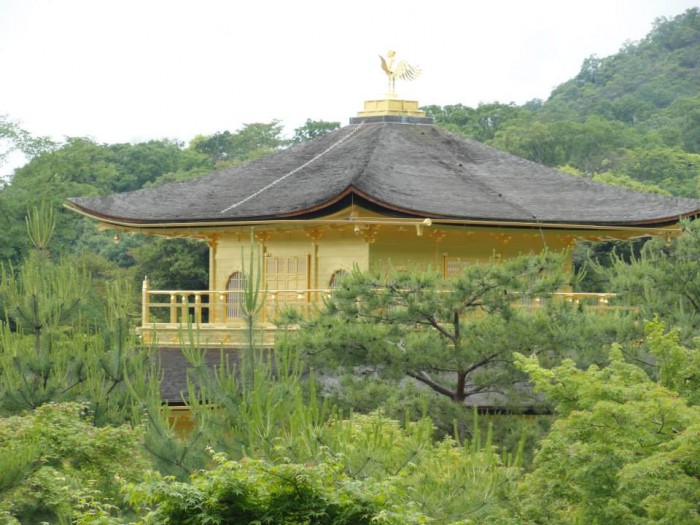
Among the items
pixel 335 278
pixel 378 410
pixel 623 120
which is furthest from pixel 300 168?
pixel 623 120

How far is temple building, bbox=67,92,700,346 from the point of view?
24109 mm

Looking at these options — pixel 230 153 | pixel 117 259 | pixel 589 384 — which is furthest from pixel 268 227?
pixel 230 153

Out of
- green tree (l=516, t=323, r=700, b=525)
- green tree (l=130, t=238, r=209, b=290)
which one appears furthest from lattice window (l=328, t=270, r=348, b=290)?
green tree (l=130, t=238, r=209, b=290)

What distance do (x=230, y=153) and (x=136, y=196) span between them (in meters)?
56.3

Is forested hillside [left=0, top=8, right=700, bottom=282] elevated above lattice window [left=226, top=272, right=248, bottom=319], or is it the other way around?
forested hillside [left=0, top=8, right=700, bottom=282]

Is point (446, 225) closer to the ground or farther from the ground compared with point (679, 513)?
farther from the ground

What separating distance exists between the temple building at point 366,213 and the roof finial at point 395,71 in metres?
0.62

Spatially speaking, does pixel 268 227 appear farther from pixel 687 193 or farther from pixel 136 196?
pixel 687 193

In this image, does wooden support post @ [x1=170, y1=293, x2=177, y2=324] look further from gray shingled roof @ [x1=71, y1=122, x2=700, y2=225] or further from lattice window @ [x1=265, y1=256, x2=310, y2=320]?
gray shingled roof @ [x1=71, y1=122, x2=700, y2=225]

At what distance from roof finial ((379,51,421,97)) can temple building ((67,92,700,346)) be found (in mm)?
622

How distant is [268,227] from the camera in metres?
25.2

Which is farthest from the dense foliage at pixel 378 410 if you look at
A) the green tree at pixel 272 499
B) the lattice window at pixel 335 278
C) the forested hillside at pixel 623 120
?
the forested hillside at pixel 623 120

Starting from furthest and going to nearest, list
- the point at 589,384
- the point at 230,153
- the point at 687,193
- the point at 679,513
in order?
the point at 230,153 < the point at 687,193 < the point at 589,384 < the point at 679,513

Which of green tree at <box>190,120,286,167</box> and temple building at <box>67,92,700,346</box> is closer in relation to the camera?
temple building at <box>67,92,700,346</box>
